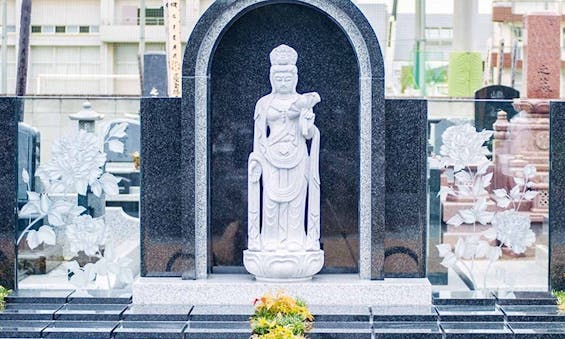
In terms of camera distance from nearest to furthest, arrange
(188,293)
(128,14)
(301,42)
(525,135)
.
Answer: (188,293), (301,42), (525,135), (128,14)

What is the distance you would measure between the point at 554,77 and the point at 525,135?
3.15m

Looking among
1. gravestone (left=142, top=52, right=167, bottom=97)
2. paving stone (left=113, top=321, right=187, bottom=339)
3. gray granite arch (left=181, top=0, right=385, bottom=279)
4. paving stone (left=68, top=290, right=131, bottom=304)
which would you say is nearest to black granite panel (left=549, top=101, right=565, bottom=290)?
gray granite arch (left=181, top=0, right=385, bottom=279)

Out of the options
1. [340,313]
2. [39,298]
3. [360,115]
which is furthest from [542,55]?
[39,298]

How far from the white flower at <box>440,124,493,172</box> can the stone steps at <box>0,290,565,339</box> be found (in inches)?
51.0

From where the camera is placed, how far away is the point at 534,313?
7.82 m

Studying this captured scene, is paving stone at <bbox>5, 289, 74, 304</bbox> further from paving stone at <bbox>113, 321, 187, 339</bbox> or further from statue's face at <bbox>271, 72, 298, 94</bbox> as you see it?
statue's face at <bbox>271, 72, 298, 94</bbox>

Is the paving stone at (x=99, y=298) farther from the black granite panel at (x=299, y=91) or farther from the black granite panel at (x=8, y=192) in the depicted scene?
the black granite panel at (x=299, y=91)

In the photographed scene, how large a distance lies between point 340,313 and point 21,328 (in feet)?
8.34

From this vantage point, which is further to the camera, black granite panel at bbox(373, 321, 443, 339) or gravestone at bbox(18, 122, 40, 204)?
gravestone at bbox(18, 122, 40, 204)

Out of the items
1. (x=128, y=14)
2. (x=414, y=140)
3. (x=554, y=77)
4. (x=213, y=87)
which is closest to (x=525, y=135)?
(x=554, y=77)

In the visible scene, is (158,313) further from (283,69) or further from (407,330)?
(283,69)

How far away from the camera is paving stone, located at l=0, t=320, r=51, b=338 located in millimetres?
7426

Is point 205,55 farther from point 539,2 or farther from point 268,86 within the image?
point 539,2

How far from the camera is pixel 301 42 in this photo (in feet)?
28.5
